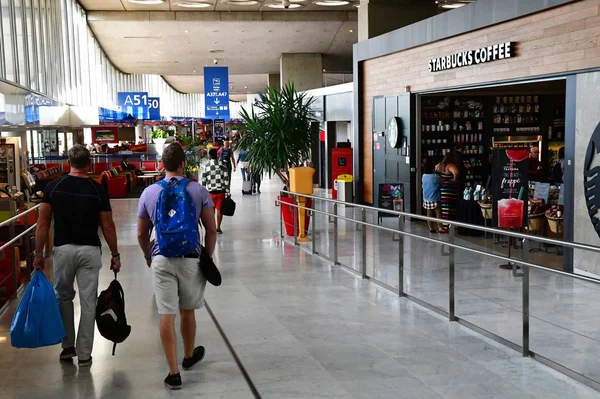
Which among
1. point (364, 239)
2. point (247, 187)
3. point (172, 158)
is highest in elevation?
point (172, 158)

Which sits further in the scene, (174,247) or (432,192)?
(432,192)

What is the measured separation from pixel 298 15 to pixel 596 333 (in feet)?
71.0

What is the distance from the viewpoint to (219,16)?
82.0 ft

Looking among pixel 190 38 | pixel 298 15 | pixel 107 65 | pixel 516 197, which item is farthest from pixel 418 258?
pixel 107 65

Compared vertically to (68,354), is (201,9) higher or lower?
higher

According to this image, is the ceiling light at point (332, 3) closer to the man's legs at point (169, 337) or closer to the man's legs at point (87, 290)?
the man's legs at point (87, 290)

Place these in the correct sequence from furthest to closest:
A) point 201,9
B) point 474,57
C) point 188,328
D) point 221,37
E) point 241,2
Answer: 1. point 221,37
2. point 201,9
3. point 241,2
4. point 474,57
5. point 188,328

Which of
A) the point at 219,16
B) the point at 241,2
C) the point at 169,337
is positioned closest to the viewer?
the point at 169,337

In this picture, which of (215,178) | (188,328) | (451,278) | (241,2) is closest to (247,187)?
(241,2)

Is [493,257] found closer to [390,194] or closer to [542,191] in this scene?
[542,191]

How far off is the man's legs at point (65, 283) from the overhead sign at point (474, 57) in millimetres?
7822

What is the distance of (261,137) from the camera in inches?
579

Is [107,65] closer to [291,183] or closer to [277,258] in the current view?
[291,183]

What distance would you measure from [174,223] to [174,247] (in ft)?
0.51
